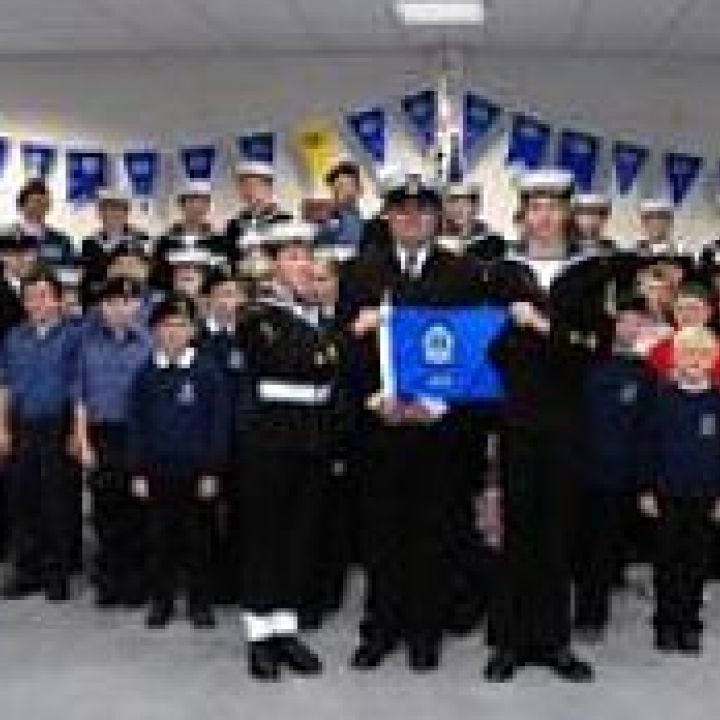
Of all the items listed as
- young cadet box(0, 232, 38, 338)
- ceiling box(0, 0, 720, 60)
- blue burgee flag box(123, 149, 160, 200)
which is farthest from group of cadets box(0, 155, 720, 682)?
blue burgee flag box(123, 149, 160, 200)

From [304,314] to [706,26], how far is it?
15.6ft

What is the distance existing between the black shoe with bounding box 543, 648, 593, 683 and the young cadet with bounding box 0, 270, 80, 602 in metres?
1.96

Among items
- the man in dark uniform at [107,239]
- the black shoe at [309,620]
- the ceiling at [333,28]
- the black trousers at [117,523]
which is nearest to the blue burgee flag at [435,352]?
the black shoe at [309,620]

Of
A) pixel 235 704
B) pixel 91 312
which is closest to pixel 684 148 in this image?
pixel 91 312

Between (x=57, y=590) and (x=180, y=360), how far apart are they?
3.52 ft

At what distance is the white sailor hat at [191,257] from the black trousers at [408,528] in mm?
1261

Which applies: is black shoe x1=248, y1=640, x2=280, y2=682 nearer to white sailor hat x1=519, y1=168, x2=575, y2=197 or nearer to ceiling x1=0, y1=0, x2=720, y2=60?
white sailor hat x1=519, y1=168, x2=575, y2=197

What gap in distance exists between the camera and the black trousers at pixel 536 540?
177 inches

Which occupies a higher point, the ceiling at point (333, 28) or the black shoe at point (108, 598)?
the ceiling at point (333, 28)

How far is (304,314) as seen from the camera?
449cm

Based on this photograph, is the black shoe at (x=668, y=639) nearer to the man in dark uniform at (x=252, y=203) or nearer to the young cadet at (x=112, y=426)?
the young cadet at (x=112, y=426)

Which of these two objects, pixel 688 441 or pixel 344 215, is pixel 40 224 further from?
pixel 688 441

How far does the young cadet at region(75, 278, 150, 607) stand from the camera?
533cm

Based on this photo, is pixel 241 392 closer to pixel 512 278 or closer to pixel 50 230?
pixel 512 278
